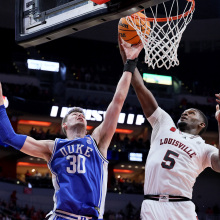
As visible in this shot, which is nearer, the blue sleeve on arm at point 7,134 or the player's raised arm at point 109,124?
the blue sleeve on arm at point 7,134

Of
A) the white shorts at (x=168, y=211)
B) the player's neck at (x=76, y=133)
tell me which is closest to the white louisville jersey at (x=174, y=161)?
the white shorts at (x=168, y=211)

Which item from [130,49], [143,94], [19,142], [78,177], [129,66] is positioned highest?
[130,49]

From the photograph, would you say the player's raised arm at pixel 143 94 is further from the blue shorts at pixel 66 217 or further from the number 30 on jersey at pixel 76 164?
the blue shorts at pixel 66 217

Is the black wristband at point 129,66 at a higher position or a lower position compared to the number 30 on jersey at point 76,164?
higher

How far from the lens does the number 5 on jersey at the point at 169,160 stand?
16.4 ft

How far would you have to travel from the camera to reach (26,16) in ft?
16.5

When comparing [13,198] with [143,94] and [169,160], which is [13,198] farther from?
[169,160]

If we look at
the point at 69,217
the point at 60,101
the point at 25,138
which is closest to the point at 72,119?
the point at 25,138

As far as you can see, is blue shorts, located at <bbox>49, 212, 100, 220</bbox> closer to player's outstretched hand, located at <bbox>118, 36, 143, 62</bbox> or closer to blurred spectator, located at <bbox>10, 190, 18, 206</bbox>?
player's outstretched hand, located at <bbox>118, 36, 143, 62</bbox>

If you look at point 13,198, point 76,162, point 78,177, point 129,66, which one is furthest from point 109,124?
point 13,198

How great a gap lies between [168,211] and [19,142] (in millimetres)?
1797

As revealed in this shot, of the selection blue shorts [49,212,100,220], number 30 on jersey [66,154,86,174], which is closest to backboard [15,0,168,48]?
number 30 on jersey [66,154,86,174]

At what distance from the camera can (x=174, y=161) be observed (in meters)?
5.04

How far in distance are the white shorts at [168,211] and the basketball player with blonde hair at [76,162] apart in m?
0.93
